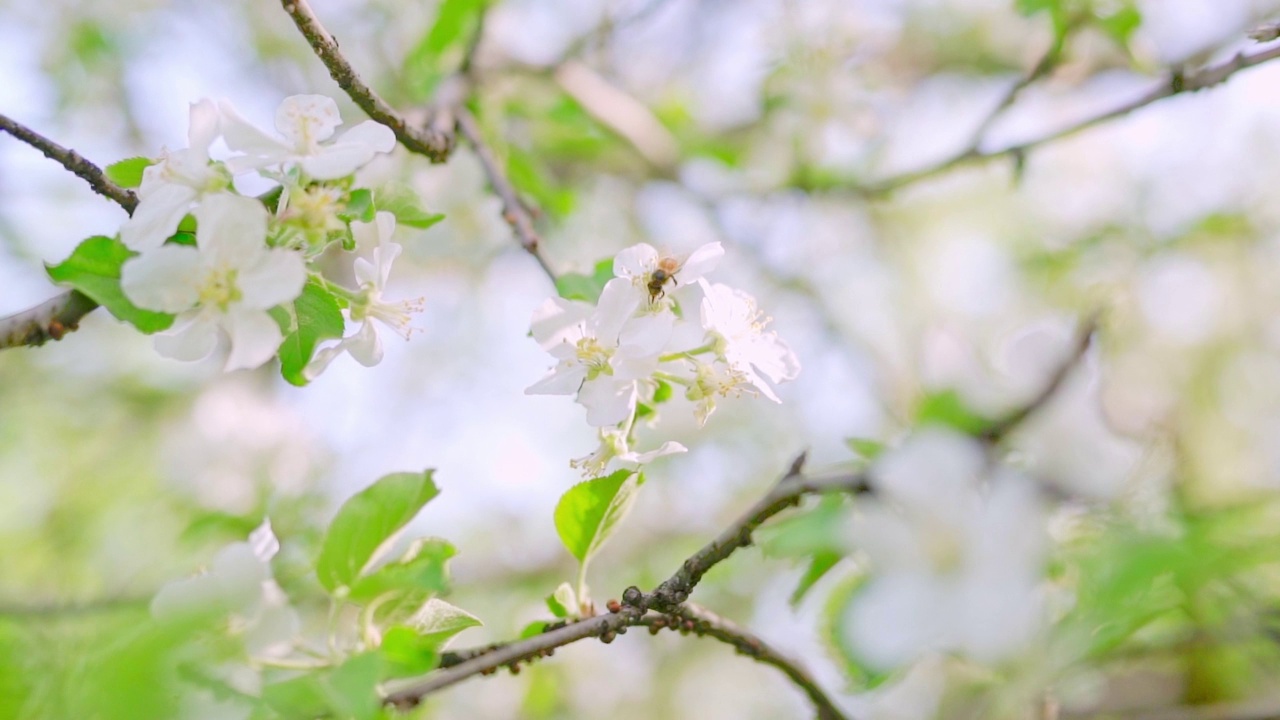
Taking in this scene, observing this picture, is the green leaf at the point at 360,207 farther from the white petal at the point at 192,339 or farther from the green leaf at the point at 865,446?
the green leaf at the point at 865,446

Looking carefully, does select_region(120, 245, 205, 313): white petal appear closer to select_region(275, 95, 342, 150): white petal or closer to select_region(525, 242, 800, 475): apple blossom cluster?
select_region(275, 95, 342, 150): white petal

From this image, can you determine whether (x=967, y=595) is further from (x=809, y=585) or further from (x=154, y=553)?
(x=154, y=553)

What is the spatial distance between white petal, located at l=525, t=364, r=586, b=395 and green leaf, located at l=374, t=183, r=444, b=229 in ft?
0.70

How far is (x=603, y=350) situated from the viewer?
32.5 inches

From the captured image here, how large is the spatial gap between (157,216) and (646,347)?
0.40m

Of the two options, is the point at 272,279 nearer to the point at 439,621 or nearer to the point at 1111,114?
the point at 439,621

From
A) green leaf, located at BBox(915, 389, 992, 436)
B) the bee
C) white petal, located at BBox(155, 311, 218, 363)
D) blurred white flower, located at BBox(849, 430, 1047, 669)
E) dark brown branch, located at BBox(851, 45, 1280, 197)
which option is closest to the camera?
blurred white flower, located at BBox(849, 430, 1047, 669)

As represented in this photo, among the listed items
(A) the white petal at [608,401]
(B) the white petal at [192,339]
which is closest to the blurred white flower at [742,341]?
(A) the white petal at [608,401]

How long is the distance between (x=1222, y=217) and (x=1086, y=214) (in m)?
0.75

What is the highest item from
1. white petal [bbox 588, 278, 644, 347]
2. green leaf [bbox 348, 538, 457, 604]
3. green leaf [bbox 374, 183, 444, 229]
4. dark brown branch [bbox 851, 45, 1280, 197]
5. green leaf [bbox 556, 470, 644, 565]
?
dark brown branch [bbox 851, 45, 1280, 197]

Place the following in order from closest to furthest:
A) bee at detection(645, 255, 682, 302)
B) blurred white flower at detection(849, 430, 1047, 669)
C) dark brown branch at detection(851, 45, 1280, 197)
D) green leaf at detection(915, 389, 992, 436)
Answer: blurred white flower at detection(849, 430, 1047, 669), bee at detection(645, 255, 682, 302), green leaf at detection(915, 389, 992, 436), dark brown branch at detection(851, 45, 1280, 197)

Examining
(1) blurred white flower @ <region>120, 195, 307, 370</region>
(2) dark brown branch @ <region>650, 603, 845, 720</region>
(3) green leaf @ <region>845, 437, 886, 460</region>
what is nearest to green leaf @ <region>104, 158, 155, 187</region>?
(1) blurred white flower @ <region>120, 195, 307, 370</region>

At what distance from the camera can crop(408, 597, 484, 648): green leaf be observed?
2.48ft

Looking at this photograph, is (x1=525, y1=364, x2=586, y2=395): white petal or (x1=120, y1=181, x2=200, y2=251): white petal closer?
(x1=120, y1=181, x2=200, y2=251): white petal
